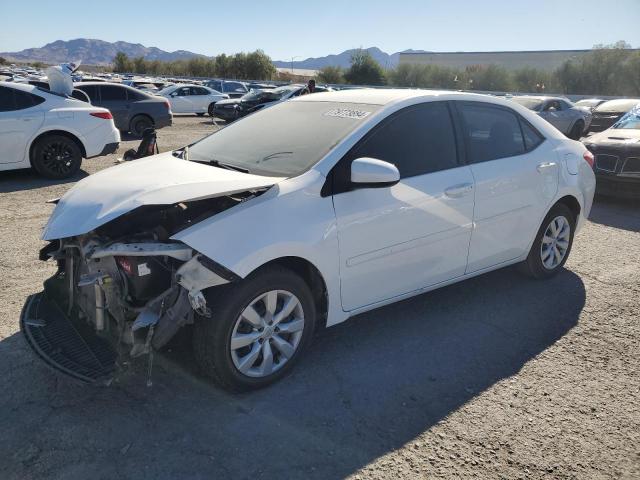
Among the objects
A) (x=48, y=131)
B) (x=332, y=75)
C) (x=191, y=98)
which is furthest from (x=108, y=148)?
(x=332, y=75)

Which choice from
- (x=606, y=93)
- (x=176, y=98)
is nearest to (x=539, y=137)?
(x=176, y=98)

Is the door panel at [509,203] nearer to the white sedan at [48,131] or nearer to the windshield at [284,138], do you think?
the windshield at [284,138]

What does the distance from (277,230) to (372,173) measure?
0.68 m

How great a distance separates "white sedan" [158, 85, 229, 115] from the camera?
2339 centimetres

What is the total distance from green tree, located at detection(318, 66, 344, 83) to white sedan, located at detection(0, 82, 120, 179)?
203 feet

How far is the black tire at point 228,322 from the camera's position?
2799mm

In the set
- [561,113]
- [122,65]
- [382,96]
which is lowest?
[561,113]

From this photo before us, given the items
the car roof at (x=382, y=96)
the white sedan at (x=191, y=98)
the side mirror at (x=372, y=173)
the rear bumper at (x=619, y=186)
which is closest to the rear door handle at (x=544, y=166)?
the car roof at (x=382, y=96)

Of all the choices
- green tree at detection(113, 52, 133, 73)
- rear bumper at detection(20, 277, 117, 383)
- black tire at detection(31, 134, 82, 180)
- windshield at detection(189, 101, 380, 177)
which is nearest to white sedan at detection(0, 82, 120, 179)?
black tire at detection(31, 134, 82, 180)

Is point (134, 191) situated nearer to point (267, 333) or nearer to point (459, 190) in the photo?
point (267, 333)

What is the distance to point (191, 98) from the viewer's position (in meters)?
23.6

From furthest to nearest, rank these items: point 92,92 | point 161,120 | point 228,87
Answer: point 228,87, point 161,120, point 92,92

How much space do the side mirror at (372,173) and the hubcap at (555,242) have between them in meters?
2.24

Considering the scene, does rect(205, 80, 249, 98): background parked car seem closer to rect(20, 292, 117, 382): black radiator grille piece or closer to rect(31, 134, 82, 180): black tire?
rect(31, 134, 82, 180): black tire
